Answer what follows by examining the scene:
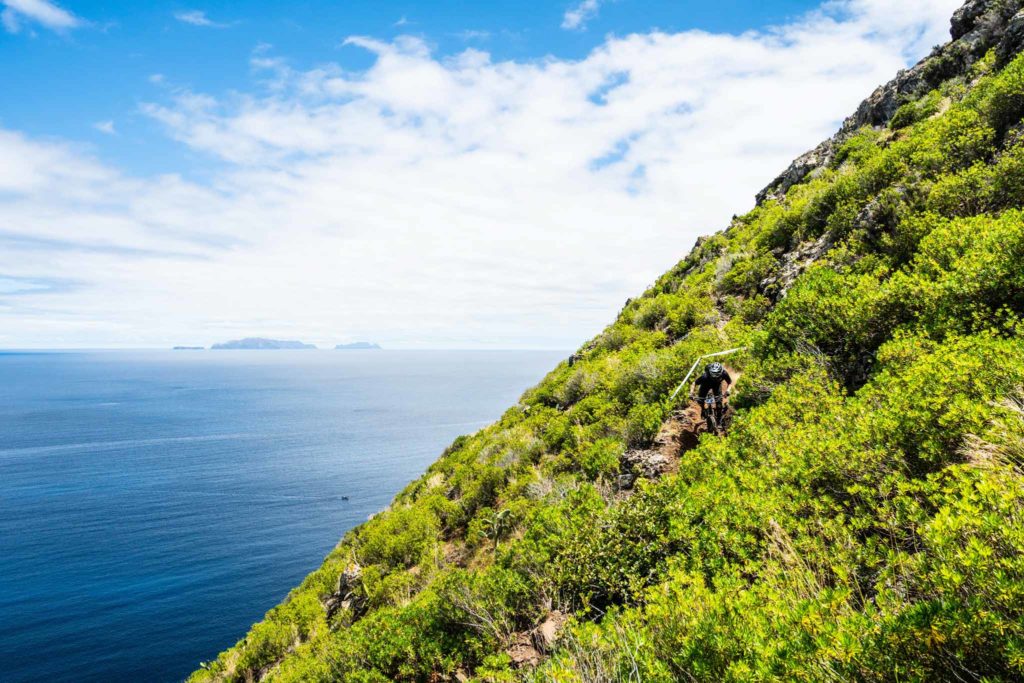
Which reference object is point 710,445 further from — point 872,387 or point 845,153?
point 845,153

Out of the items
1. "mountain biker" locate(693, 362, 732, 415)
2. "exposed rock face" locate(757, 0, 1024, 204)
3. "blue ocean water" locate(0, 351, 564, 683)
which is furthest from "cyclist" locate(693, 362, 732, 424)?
"blue ocean water" locate(0, 351, 564, 683)

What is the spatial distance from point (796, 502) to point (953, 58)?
26398 mm

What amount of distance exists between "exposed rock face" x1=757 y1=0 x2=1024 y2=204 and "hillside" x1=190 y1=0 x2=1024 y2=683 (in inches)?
37.2

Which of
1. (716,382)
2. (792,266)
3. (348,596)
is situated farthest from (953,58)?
(348,596)

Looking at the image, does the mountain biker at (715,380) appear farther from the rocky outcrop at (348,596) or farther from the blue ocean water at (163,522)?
the blue ocean water at (163,522)

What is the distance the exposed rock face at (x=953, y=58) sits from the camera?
57.6ft

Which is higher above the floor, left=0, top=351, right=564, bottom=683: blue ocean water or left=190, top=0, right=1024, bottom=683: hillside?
left=190, top=0, right=1024, bottom=683: hillside

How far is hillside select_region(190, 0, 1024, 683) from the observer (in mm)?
3726

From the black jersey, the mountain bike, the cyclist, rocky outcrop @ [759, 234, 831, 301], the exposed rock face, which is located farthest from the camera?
the exposed rock face

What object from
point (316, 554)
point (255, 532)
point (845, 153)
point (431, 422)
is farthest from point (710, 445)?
point (431, 422)

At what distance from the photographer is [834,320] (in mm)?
9898

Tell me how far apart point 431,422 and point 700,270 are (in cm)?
13052

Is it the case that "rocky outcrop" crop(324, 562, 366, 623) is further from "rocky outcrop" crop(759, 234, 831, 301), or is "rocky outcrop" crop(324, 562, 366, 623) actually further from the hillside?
"rocky outcrop" crop(759, 234, 831, 301)

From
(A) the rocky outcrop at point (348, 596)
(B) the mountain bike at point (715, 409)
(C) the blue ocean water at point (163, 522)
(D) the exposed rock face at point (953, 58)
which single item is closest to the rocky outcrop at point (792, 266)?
(B) the mountain bike at point (715, 409)
